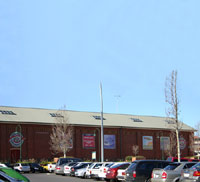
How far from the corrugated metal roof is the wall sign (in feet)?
7.04

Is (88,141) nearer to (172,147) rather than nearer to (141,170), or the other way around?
(172,147)

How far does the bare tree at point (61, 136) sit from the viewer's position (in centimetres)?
6269

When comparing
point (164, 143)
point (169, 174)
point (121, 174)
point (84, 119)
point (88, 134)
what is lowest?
point (121, 174)

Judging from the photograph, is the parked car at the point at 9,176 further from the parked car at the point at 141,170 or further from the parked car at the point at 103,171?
the parked car at the point at 103,171

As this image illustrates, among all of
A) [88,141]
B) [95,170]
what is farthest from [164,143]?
[95,170]

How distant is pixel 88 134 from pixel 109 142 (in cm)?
436

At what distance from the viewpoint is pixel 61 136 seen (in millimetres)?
63656

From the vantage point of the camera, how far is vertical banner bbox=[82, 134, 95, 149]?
69.7m

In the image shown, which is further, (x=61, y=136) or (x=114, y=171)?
(x=61, y=136)

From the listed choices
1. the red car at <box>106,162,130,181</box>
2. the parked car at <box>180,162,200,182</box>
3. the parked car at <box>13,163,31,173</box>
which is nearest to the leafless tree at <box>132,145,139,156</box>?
the parked car at <box>13,163,31,173</box>

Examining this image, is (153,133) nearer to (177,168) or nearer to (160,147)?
(160,147)

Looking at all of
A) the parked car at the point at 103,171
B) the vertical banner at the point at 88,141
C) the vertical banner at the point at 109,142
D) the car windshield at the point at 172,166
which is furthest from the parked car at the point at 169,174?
the vertical banner at the point at 109,142

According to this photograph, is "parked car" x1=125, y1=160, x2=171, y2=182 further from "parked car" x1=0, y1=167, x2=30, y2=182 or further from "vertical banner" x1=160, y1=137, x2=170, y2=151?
"vertical banner" x1=160, y1=137, x2=170, y2=151

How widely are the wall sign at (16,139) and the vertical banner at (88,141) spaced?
12.0m
